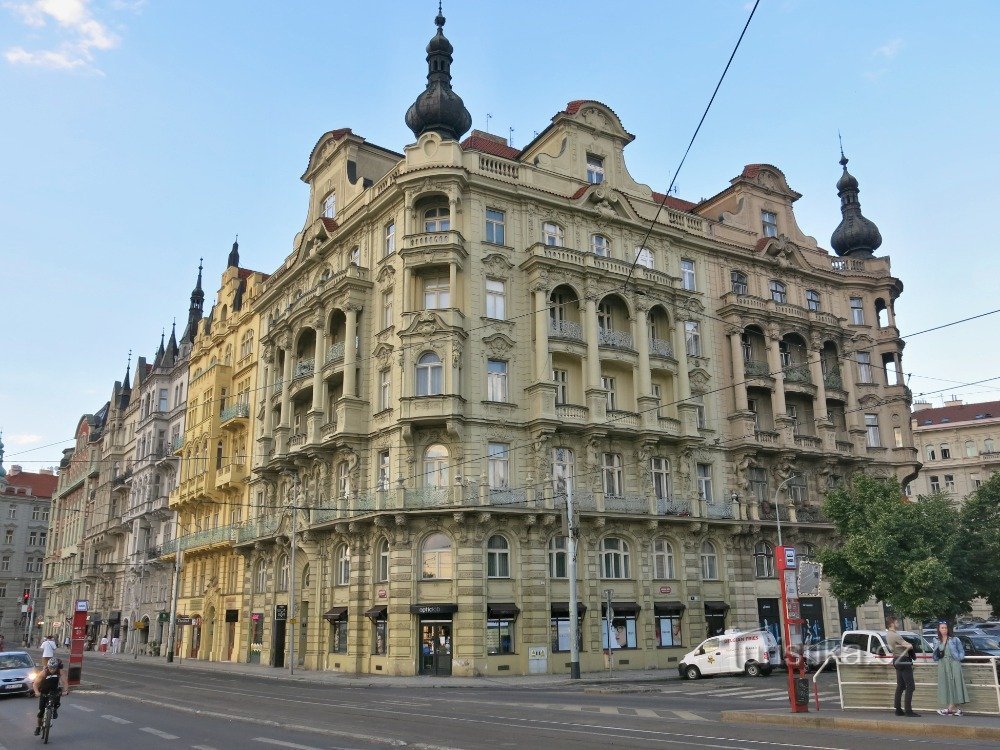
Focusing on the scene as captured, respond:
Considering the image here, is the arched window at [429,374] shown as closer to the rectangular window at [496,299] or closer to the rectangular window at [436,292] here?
the rectangular window at [436,292]

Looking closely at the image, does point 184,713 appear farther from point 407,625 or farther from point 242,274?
point 242,274

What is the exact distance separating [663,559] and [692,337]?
1181cm

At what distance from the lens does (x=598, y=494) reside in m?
36.7

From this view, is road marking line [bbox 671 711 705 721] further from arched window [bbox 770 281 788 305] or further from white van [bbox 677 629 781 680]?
arched window [bbox 770 281 788 305]

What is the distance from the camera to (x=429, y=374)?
35656mm

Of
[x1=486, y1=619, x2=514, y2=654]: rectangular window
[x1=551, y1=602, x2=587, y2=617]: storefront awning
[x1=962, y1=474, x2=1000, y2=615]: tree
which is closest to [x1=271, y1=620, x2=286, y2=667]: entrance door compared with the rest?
[x1=486, y1=619, x2=514, y2=654]: rectangular window

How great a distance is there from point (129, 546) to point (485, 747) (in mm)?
66133

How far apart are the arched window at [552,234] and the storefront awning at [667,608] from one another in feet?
56.1

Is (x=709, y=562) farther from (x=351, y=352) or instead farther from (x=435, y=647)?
(x=351, y=352)

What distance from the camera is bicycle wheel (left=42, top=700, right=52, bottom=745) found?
48.5 ft

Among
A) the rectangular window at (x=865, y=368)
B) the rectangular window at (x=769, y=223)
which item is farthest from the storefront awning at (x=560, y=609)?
the rectangular window at (x=769, y=223)

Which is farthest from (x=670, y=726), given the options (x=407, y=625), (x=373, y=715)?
(x=407, y=625)

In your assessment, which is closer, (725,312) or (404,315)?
(404,315)

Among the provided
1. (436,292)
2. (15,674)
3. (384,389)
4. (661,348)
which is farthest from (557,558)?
(15,674)
